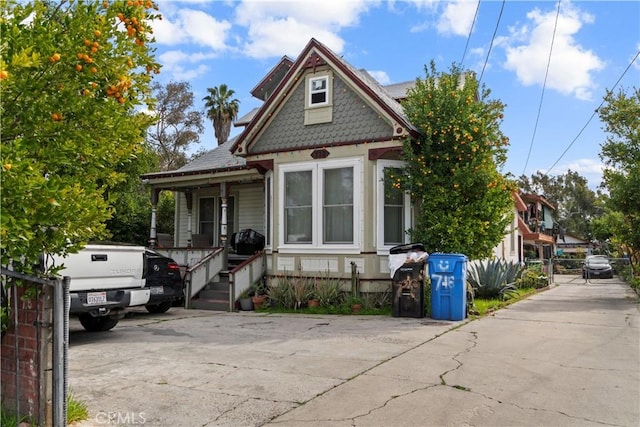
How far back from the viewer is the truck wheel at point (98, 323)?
9387mm

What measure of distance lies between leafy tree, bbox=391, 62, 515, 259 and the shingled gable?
57cm

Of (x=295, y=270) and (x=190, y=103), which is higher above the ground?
(x=190, y=103)

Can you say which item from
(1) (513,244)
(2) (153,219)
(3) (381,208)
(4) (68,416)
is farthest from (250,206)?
(1) (513,244)

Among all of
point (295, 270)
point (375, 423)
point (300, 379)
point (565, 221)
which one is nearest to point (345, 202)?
point (295, 270)

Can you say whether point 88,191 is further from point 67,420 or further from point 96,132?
point 67,420

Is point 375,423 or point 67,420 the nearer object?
point 67,420

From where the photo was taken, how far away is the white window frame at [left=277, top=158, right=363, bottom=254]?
12.9m

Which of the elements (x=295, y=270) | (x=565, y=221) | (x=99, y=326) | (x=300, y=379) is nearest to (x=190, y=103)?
(x=295, y=270)

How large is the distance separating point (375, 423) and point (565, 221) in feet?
260

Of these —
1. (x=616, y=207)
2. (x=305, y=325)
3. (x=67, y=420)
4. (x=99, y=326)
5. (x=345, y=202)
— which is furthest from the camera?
(x=616, y=207)

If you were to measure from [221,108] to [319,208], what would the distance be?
1179 inches

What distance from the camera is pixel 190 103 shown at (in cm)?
4194

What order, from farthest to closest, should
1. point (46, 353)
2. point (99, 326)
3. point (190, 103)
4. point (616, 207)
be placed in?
point (190, 103)
point (616, 207)
point (99, 326)
point (46, 353)

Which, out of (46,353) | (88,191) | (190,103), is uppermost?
(190,103)
